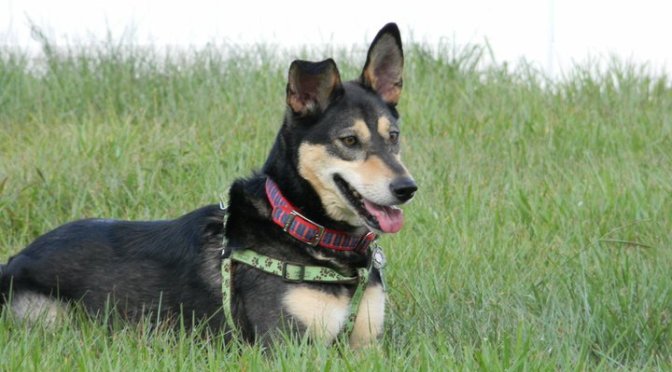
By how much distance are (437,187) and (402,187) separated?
2.45 m

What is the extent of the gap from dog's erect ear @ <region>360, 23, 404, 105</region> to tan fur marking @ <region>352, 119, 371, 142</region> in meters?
0.33

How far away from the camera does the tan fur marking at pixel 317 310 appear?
13.8 feet

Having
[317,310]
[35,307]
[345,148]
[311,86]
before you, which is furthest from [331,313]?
[35,307]

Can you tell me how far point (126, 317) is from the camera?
4.57 meters

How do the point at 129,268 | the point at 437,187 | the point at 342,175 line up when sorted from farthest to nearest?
the point at 437,187 < the point at 129,268 < the point at 342,175

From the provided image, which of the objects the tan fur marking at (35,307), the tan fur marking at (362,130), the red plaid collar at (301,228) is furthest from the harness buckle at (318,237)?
the tan fur marking at (35,307)

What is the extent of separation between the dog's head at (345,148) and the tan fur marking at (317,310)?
1.11 feet

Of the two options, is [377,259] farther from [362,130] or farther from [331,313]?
[362,130]

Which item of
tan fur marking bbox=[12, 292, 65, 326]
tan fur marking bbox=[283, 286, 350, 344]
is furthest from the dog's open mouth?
tan fur marking bbox=[12, 292, 65, 326]

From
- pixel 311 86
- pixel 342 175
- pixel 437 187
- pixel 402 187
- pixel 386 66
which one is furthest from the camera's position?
pixel 437 187

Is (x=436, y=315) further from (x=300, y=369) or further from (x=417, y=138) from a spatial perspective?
(x=417, y=138)

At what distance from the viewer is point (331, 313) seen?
4.27m

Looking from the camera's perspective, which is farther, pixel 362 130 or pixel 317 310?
pixel 362 130

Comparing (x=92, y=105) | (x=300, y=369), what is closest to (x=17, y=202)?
(x=92, y=105)
